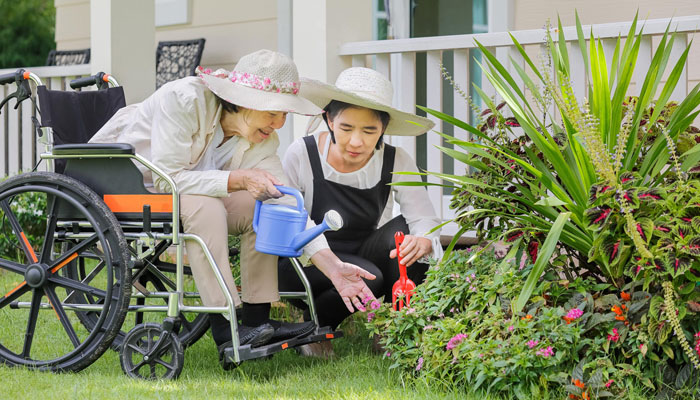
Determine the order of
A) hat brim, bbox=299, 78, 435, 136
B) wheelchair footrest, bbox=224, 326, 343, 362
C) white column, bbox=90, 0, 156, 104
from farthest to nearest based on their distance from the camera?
white column, bbox=90, 0, 156, 104 < hat brim, bbox=299, 78, 435, 136 < wheelchair footrest, bbox=224, 326, 343, 362

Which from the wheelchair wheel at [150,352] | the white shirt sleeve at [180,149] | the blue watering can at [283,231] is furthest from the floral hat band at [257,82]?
the wheelchair wheel at [150,352]

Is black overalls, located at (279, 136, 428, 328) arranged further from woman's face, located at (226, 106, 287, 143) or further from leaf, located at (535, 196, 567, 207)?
leaf, located at (535, 196, 567, 207)

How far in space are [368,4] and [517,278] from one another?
78.0 inches

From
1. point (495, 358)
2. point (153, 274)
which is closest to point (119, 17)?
point (153, 274)

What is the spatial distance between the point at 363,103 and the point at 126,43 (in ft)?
6.87

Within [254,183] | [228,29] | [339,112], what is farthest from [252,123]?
[228,29]

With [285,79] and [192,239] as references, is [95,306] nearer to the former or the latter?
[192,239]

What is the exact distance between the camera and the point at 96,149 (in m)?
3.02

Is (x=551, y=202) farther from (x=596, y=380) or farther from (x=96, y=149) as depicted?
(x=96, y=149)

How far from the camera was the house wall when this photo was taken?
623cm

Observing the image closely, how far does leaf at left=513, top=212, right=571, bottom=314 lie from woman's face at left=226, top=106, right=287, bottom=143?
1046 millimetres

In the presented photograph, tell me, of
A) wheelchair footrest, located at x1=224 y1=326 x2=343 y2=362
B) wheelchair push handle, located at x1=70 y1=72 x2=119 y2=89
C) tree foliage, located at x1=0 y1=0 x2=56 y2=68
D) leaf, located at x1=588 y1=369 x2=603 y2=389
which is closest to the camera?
leaf, located at x1=588 y1=369 x2=603 y2=389

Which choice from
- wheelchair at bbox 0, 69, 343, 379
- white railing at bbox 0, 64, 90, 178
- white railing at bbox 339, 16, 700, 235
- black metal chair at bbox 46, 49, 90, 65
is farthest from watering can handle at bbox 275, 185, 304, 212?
black metal chair at bbox 46, 49, 90, 65

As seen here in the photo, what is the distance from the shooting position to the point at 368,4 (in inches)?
172
